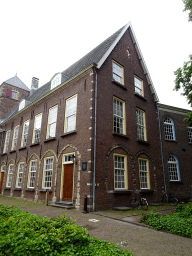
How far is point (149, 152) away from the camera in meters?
15.4

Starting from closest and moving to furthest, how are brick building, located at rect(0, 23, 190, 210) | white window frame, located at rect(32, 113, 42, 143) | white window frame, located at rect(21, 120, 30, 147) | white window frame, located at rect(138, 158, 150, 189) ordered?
1. brick building, located at rect(0, 23, 190, 210)
2. white window frame, located at rect(138, 158, 150, 189)
3. white window frame, located at rect(32, 113, 42, 143)
4. white window frame, located at rect(21, 120, 30, 147)

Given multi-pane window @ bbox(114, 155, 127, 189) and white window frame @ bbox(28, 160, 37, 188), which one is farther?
white window frame @ bbox(28, 160, 37, 188)

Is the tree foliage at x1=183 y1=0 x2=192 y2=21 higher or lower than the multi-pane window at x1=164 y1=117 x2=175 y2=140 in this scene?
higher

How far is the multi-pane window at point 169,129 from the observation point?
18139 millimetres

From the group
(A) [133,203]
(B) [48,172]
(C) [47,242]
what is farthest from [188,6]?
(B) [48,172]

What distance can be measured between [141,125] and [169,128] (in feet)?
14.6

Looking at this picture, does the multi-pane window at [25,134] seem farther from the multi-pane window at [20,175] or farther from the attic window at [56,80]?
the attic window at [56,80]

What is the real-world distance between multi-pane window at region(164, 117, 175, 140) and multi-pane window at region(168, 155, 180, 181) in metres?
1.92

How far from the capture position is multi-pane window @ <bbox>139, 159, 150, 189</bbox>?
46.2 feet

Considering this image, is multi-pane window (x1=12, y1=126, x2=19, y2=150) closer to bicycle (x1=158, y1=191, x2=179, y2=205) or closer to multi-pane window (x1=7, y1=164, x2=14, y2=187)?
multi-pane window (x1=7, y1=164, x2=14, y2=187)

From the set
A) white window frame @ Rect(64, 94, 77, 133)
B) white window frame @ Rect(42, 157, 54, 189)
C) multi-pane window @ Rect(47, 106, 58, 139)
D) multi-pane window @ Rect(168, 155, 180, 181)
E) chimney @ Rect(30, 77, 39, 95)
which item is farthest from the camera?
chimney @ Rect(30, 77, 39, 95)

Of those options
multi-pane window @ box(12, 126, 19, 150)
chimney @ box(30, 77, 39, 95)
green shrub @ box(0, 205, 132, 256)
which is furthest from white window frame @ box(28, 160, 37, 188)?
chimney @ box(30, 77, 39, 95)

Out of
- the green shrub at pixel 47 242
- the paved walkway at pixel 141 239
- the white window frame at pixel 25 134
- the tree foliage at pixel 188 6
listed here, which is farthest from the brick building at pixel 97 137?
the green shrub at pixel 47 242

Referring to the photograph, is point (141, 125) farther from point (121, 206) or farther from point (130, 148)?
point (121, 206)
